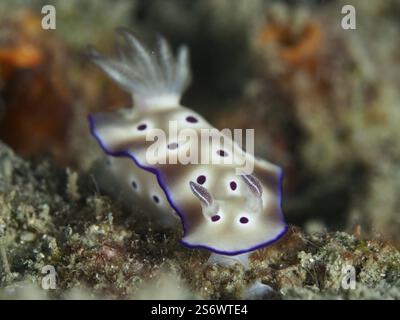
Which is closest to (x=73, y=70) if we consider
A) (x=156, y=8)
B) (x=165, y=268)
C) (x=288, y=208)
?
(x=156, y=8)

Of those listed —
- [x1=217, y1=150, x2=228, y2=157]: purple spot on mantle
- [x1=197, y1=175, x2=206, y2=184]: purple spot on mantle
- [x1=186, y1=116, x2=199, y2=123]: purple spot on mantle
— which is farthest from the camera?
[x1=186, y1=116, x2=199, y2=123]: purple spot on mantle

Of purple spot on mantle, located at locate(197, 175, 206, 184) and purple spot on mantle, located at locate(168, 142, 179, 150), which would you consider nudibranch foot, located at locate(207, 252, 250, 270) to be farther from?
purple spot on mantle, located at locate(168, 142, 179, 150)

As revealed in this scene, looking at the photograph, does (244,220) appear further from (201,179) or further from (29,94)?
(29,94)

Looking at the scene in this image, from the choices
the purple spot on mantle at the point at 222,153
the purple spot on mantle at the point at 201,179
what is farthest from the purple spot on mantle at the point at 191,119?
the purple spot on mantle at the point at 201,179

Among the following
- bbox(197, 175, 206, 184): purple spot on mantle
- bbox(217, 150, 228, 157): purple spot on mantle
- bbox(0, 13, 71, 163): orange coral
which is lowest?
bbox(197, 175, 206, 184): purple spot on mantle

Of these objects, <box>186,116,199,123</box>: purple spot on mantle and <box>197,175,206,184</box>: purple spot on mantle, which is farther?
<box>186,116,199,123</box>: purple spot on mantle

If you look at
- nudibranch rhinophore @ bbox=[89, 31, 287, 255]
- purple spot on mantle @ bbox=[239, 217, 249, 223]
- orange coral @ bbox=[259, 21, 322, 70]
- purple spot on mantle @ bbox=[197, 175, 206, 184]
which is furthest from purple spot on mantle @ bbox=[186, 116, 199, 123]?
orange coral @ bbox=[259, 21, 322, 70]

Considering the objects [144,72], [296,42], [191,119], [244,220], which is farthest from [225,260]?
[296,42]

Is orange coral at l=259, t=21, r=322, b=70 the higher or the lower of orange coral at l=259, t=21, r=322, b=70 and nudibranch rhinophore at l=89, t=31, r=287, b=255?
the higher
